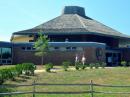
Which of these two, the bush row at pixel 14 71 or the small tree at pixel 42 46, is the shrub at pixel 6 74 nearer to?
the bush row at pixel 14 71

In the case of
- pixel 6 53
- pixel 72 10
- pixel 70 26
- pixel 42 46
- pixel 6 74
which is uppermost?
pixel 72 10

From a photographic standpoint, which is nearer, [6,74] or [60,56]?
[6,74]

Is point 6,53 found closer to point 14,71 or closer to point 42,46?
point 42,46

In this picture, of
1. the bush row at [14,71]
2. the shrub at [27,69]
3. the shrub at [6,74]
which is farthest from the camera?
the shrub at [27,69]

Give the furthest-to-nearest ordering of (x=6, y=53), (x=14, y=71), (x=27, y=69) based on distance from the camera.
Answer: (x=6, y=53)
(x=27, y=69)
(x=14, y=71)

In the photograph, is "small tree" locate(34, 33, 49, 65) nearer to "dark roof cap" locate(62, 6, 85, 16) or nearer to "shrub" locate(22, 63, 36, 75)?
"shrub" locate(22, 63, 36, 75)

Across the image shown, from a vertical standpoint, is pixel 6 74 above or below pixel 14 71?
below

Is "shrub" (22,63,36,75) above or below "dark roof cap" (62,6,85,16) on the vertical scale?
below

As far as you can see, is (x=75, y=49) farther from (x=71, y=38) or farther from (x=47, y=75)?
(x=47, y=75)

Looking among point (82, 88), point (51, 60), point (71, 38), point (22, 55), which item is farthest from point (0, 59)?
point (82, 88)

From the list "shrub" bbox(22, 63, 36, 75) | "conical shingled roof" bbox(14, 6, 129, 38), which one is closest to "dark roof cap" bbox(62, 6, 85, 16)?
"conical shingled roof" bbox(14, 6, 129, 38)

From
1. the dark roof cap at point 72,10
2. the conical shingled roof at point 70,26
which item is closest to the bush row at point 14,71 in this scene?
the conical shingled roof at point 70,26

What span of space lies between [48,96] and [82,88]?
510 cm

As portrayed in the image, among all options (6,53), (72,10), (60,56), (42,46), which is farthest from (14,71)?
(72,10)
